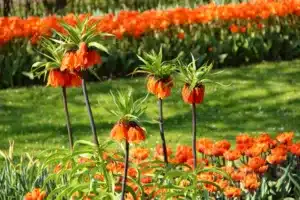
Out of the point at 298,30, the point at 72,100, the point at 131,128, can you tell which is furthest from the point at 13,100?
the point at 131,128

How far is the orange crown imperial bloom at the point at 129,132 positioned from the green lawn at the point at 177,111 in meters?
4.84

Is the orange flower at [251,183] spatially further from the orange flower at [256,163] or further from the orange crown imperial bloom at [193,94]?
the orange crown imperial bloom at [193,94]

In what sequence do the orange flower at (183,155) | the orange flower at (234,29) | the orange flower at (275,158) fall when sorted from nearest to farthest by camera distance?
the orange flower at (275,158), the orange flower at (183,155), the orange flower at (234,29)

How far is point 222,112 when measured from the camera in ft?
32.2

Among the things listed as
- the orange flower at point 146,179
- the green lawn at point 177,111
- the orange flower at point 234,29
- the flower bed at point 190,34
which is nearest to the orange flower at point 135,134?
the orange flower at point 146,179

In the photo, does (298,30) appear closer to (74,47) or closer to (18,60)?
(18,60)

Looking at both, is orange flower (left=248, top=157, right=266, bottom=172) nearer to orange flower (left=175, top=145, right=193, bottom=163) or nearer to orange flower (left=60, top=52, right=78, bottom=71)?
orange flower (left=175, top=145, right=193, bottom=163)

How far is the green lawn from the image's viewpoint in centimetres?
905

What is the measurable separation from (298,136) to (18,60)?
416cm

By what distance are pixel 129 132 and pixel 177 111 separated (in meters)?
6.18

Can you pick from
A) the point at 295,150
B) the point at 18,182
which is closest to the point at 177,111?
the point at 295,150

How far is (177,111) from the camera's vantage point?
32.5ft

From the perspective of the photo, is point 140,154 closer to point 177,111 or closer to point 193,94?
point 193,94

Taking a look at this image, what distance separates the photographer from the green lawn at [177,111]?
9.05m
